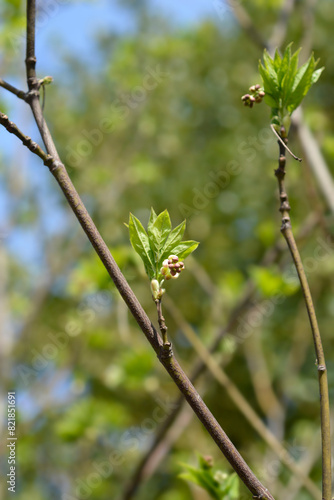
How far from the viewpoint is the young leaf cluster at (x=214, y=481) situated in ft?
2.38

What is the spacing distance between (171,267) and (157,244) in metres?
0.04

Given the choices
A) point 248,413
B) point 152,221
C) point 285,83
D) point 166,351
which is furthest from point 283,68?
point 248,413

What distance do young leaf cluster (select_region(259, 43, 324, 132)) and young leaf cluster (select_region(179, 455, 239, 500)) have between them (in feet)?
1.62

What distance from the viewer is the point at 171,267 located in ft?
1.71

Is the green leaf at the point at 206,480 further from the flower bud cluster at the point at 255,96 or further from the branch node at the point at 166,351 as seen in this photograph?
the flower bud cluster at the point at 255,96

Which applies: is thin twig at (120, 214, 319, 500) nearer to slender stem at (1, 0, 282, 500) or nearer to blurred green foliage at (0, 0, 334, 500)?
blurred green foliage at (0, 0, 334, 500)

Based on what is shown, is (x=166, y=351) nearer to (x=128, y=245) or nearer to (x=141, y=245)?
(x=141, y=245)

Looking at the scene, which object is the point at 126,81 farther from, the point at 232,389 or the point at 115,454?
the point at 232,389

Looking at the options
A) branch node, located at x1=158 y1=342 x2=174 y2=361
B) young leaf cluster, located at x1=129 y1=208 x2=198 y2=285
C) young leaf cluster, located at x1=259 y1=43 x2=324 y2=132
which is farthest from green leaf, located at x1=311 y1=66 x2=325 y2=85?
branch node, located at x1=158 y1=342 x2=174 y2=361

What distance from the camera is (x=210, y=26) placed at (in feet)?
21.5

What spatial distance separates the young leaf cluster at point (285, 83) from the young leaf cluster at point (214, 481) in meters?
0.49

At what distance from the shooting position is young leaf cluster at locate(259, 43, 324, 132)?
24.1 inches

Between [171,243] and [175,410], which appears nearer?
[171,243]

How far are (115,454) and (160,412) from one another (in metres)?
0.41
